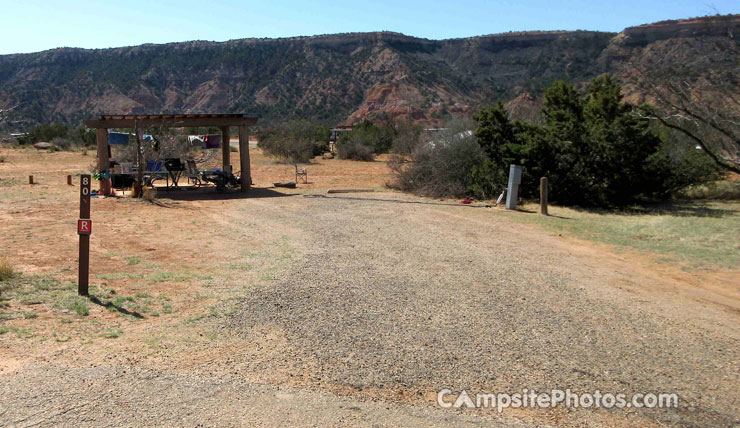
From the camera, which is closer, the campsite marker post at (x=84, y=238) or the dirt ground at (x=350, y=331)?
the dirt ground at (x=350, y=331)

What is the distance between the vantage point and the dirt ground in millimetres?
4230

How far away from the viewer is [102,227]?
12062mm

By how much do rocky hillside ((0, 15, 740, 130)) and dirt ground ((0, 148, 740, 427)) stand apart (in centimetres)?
5997

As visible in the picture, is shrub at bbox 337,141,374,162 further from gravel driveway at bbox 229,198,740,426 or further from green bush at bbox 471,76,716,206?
gravel driveway at bbox 229,198,740,426

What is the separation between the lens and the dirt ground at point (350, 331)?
4230mm

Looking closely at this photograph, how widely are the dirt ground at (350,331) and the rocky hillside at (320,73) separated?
197ft

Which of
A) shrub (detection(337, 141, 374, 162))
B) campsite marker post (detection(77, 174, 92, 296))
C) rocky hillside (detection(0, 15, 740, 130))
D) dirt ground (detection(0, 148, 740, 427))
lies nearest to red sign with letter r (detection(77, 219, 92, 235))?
campsite marker post (detection(77, 174, 92, 296))

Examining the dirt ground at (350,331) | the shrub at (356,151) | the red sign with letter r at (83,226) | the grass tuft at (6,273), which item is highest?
the shrub at (356,151)

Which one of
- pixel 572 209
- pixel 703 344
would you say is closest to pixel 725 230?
pixel 572 209

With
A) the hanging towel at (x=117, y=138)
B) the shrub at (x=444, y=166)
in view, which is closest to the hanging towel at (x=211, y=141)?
the hanging towel at (x=117, y=138)

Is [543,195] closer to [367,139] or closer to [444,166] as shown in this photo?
[444,166]

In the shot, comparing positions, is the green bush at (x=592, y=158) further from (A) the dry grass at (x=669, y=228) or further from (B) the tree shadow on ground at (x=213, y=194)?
(B) the tree shadow on ground at (x=213, y=194)

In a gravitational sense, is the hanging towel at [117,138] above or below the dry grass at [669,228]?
above

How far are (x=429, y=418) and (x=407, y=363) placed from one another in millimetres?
956
